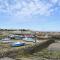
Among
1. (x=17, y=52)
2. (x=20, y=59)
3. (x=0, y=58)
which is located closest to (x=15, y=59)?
(x=20, y=59)

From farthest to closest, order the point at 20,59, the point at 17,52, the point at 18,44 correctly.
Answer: the point at 18,44
the point at 17,52
the point at 20,59

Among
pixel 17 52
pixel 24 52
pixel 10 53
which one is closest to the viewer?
pixel 10 53

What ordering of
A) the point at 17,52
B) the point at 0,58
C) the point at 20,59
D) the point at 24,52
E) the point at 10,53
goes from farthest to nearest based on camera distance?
the point at 24,52 < the point at 17,52 < the point at 10,53 < the point at 20,59 < the point at 0,58

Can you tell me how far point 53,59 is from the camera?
2233cm

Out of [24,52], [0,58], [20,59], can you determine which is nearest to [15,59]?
[20,59]

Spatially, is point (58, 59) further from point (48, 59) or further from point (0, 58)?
point (0, 58)

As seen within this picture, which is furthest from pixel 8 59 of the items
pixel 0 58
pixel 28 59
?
pixel 28 59

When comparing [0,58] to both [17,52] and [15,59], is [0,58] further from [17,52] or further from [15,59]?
[17,52]

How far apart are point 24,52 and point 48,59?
5.87 m

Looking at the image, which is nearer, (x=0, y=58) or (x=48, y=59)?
(x=0, y=58)

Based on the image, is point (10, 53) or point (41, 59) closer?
point (41, 59)

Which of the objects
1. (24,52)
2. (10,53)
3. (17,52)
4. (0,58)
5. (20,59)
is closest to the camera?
(0,58)

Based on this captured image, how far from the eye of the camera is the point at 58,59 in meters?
22.3

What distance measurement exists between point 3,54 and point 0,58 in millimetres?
1766
